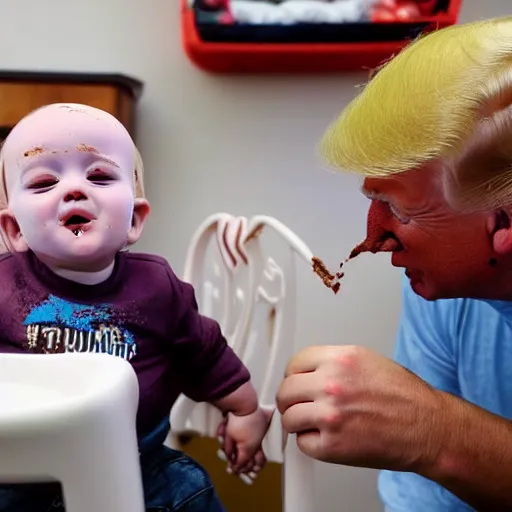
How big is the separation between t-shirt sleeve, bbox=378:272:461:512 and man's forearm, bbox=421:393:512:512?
23 cm

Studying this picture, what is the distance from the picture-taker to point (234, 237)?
3.21 ft

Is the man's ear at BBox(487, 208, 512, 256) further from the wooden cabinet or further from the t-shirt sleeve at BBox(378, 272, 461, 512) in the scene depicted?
the wooden cabinet

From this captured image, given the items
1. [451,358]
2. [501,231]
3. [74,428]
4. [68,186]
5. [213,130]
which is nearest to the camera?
[74,428]

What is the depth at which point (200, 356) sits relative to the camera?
2.09 feet

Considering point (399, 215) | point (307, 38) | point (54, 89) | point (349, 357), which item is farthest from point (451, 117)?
point (54, 89)

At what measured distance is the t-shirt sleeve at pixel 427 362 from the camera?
0.91 meters

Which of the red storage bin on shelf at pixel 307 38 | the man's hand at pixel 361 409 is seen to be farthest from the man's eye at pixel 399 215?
the red storage bin on shelf at pixel 307 38

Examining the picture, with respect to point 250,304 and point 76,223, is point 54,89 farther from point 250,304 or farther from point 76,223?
point 76,223

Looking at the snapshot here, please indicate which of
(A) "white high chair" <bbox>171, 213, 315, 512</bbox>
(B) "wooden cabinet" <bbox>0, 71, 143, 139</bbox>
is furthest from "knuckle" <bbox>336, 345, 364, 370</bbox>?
(B) "wooden cabinet" <bbox>0, 71, 143, 139</bbox>

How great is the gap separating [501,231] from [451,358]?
13.0 inches

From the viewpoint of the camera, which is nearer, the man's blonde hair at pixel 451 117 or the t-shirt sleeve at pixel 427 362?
the man's blonde hair at pixel 451 117

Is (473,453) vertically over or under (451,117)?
under

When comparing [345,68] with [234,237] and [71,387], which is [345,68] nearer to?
[234,237]

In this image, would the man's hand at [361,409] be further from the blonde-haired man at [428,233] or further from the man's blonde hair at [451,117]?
the man's blonde hair at [451,117]
